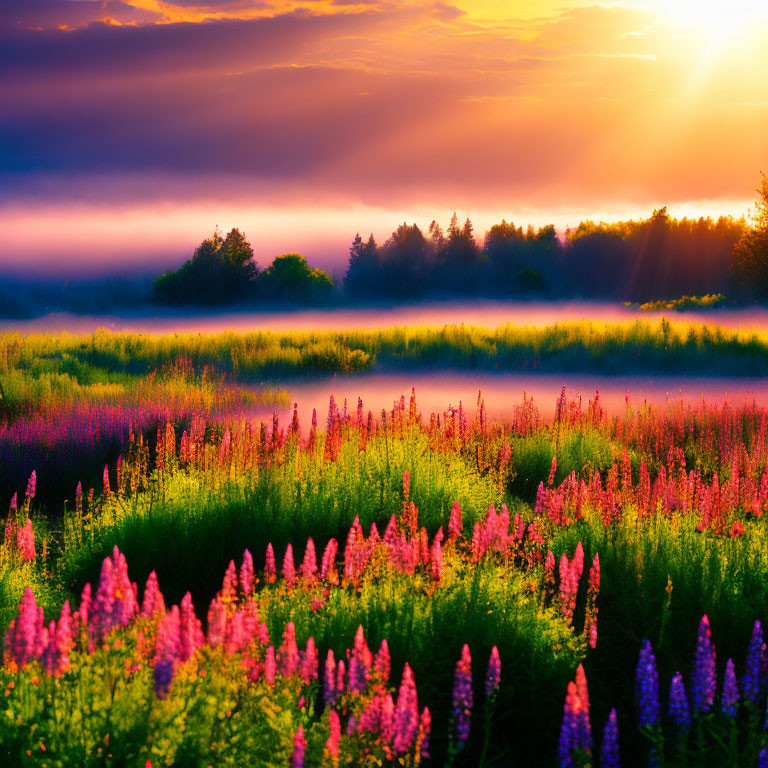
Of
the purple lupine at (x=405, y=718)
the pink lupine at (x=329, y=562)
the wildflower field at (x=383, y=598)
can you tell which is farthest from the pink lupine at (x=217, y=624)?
the pink lupine at (x=329, y=562)

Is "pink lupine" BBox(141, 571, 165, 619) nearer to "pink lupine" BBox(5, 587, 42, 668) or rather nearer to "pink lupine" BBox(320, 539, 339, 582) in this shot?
"pink lupine" BBox(5, 587, 42, 668)

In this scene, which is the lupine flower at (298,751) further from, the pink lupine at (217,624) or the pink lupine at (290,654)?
the pink lupine at (217,624)

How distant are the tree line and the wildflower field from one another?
18946 millimetres

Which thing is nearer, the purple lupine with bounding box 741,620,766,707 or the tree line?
the purple lupine with bounding box 741,620,766,707

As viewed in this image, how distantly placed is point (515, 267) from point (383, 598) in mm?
30209

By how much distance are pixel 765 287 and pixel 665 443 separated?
25.7 metres

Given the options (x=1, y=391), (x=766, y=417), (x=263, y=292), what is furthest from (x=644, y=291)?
(x=1, y=391)

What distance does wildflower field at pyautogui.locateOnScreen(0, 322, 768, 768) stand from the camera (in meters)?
2.49

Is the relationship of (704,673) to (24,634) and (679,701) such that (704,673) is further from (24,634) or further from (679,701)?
(24,634)

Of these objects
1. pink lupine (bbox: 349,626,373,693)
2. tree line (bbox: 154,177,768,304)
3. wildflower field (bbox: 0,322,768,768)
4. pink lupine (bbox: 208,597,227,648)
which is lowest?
wildflower field (bbox: 0,322,768,768)

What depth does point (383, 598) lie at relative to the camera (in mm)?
3793

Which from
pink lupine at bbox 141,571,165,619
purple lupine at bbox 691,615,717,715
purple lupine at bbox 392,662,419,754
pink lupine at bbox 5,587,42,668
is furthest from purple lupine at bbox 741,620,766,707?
pink lupine at bbox 5,587,42,668

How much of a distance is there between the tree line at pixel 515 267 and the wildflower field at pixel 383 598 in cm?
1895

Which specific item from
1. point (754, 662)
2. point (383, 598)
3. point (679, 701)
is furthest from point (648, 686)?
point (383, 598)
